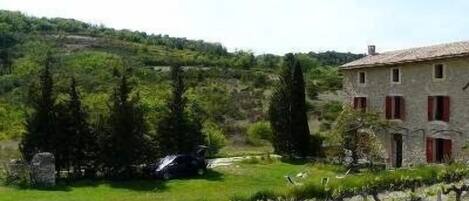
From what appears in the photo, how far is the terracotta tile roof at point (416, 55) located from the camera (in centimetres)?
3004

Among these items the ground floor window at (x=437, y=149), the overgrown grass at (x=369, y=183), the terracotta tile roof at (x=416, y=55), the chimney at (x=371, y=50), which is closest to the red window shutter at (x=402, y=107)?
the terracotta tile roof at (x=416, y=55)

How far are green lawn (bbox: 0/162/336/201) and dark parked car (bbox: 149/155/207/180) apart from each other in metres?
0.73

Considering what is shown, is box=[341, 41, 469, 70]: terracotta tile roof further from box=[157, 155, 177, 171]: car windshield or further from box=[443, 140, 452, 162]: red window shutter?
box=[157, 155, 177, 171]: car windshield

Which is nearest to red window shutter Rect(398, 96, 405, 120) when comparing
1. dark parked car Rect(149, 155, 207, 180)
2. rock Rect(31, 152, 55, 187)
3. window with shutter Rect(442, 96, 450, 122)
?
window with shutter Rect(442, 96, 450, 122)

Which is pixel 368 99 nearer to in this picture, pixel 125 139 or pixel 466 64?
pixel 466 64

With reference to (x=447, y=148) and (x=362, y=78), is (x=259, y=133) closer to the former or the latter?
(x=362, y=78)

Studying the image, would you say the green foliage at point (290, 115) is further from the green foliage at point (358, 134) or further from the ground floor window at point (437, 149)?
the ground floor window at point (437, 149)

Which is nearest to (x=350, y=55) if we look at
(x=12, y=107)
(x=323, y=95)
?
(x=323, y=95)

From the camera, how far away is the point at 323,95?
75938 millimetres

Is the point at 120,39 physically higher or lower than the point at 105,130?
higher

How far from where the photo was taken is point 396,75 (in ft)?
113

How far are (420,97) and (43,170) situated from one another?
737 inches

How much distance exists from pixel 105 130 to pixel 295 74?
15.1 meters

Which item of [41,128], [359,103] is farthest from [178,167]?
[359,103]
